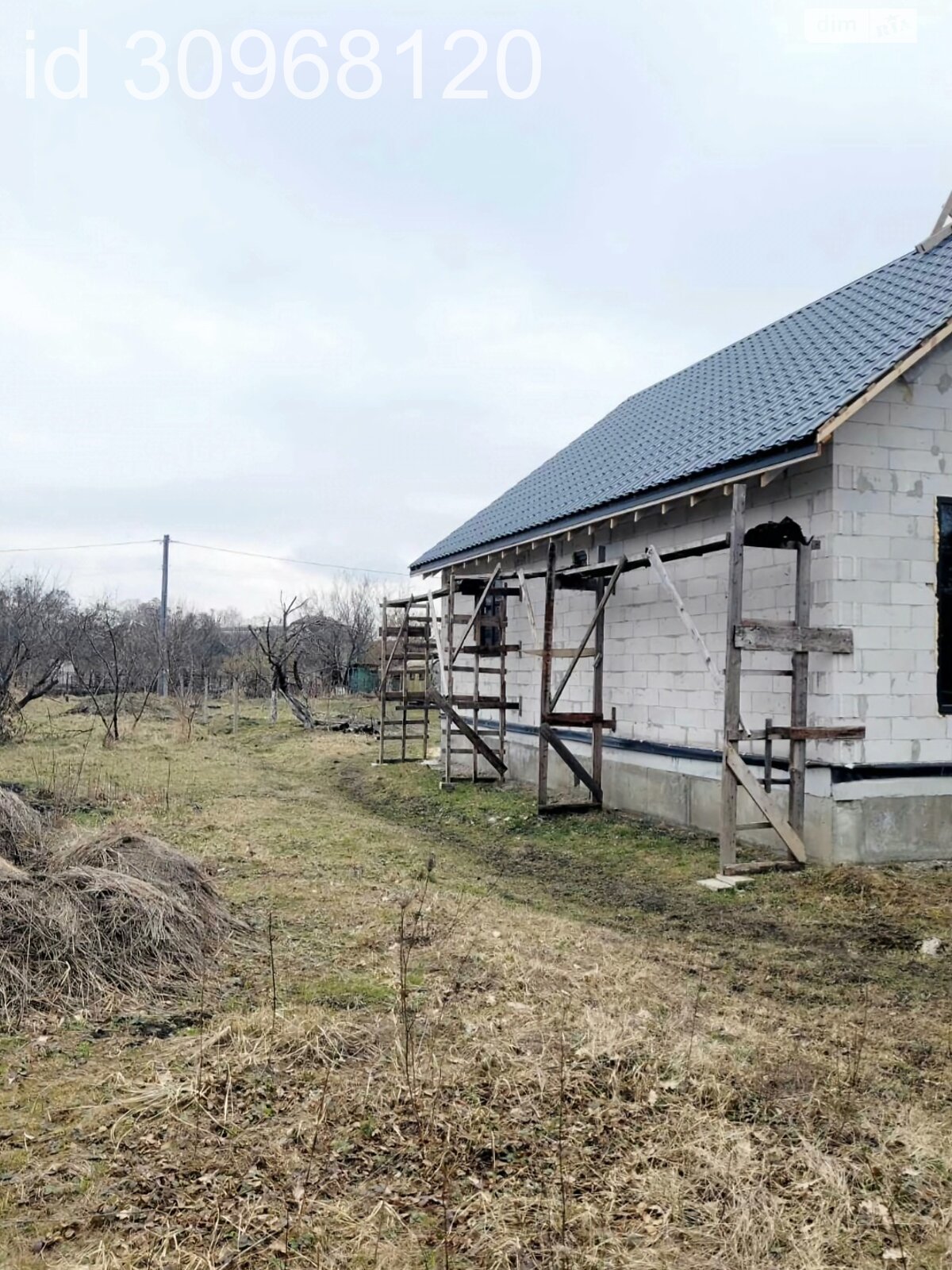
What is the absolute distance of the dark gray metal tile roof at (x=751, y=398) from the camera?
8.90 metres

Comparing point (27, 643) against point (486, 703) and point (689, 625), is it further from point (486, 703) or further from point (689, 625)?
point (689, 625)

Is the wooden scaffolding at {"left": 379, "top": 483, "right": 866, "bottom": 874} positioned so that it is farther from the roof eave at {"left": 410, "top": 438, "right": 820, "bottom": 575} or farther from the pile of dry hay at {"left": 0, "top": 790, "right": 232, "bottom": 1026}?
the pile of dry hay at {"left": 0, "top": 790, "right": 232, "bottom": 1026}

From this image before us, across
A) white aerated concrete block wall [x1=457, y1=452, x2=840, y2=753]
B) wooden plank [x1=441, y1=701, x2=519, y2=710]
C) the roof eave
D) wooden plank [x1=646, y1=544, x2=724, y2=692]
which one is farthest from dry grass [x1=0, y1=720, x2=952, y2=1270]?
wooden plank [x1=441, y1=701, x2=519, y2=710]

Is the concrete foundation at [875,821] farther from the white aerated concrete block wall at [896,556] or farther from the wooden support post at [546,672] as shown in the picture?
the wooden support post at [546,672]

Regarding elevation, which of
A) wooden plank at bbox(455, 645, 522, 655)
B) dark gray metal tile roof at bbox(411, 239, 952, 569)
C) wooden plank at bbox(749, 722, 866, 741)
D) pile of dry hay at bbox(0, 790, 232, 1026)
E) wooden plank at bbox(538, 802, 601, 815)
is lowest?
wooden plank at bbox(538, 802, 601, 815)

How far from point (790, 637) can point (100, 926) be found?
19.2 ft

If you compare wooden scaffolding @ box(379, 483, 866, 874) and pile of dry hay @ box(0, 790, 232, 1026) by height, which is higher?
wooden scaffolding @ box(379, 483, 866, 874)

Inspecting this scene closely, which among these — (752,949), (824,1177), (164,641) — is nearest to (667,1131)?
(824,1177)

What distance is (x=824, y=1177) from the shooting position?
320 cm

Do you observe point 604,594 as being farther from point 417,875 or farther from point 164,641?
point 164,641

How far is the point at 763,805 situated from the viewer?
812 cm

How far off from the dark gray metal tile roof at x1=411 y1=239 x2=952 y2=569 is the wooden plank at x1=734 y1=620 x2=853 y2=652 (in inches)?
64.1

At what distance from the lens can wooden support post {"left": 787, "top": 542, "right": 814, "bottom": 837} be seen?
8.50 m

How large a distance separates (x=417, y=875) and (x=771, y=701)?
156 inches
